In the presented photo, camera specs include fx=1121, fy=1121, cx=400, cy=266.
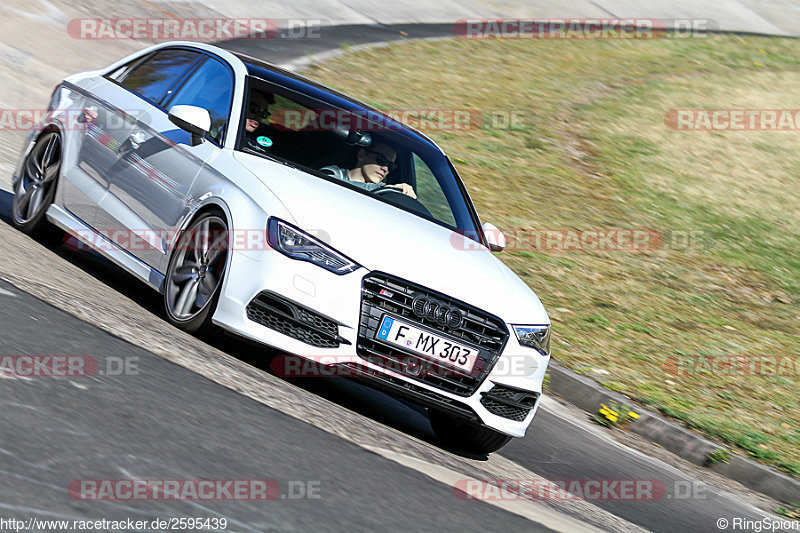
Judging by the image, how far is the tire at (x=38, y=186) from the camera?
26.2ft

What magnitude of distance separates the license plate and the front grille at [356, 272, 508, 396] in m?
0.03

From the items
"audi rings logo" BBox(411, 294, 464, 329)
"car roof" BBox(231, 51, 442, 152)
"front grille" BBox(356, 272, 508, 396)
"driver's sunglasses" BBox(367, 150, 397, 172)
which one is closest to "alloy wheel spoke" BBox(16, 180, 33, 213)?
"car roof" BBox(231, 51, 442, 152)

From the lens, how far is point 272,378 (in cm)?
629

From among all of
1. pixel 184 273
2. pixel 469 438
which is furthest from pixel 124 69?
pixel 469 438

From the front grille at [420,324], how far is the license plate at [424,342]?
0.03 meters

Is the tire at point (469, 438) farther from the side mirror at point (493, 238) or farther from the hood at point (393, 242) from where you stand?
the side mirror at point (493, 238)

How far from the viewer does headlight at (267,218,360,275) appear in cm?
587

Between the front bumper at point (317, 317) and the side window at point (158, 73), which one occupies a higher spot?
the side window at point (158, 73)

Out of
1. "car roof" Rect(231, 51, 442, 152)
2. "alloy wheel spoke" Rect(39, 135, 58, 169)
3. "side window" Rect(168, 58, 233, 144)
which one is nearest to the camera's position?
"side window" Rect(168, 58, 233, 144)

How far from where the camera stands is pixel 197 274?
6.36 meters

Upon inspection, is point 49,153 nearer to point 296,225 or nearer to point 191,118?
point 191,118

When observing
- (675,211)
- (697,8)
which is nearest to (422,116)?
(675,211)

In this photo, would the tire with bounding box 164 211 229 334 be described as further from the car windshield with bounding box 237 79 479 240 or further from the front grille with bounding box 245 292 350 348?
the car windshield with bounding box 237 79 479 240

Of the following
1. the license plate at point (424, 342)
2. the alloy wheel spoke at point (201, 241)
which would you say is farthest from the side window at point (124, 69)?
the license plate at point (424, 342)
